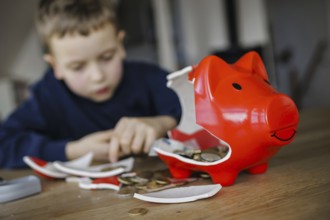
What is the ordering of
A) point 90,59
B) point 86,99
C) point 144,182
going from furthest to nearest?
1. point 86,99
2. point 90,59
3. point 144,182

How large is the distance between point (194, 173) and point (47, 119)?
56 centimetres

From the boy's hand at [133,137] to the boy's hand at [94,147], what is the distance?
0.19ft

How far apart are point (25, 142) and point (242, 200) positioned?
562 millimetres

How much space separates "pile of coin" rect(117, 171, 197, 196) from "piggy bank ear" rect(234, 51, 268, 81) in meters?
0.14

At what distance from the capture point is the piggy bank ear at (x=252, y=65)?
17.3 inches

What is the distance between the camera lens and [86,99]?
93cm

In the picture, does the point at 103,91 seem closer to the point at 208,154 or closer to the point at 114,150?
the point at 114,150

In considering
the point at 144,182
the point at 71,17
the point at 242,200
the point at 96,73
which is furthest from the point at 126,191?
the point at 71,17

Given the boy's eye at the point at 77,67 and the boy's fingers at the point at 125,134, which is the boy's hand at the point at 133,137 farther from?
the boy's eye at the point at 77,67

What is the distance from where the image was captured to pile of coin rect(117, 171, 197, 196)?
0.42 meters

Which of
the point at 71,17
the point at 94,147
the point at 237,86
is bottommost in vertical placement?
the point at 94,147

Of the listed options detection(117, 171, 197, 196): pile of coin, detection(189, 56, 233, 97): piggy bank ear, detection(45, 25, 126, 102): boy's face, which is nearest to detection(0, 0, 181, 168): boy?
detection(45, 25, 126, 102): boy's face

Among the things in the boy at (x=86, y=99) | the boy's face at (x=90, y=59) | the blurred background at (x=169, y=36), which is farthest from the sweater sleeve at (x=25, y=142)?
the blurred background at (x=169, y=36)

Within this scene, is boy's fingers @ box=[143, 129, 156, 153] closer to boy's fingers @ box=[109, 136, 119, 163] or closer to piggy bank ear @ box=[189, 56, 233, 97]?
boy's fingers @ box=[109, 136, 119, 163]
